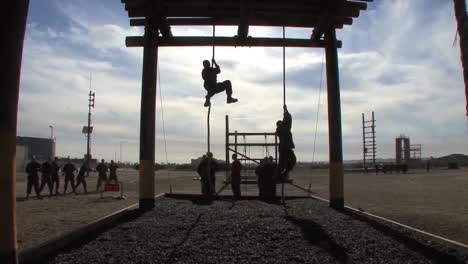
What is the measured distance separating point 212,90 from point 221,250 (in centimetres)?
429

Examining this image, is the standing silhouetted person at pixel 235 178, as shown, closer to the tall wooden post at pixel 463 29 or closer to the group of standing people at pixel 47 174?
the group of standing people at pixel 47 174

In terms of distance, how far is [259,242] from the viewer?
593 cm

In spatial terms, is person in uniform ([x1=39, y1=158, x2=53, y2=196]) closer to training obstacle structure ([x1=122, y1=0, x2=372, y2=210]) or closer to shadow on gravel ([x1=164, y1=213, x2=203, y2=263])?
training obstacle structure ([x1=122, y1=0, x2=372, y2=210])

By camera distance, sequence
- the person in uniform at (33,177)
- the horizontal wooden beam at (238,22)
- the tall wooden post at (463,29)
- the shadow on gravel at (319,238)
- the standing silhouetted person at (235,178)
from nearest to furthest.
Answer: the tall wooden post at (463,29) < the shadow on gravel at (319,238) < the horizontal wooden beam at (238,22) < the standing silhouetted person at (235,178) < the person in uniform at (33,177)

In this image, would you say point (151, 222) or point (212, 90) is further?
point (212, 90)

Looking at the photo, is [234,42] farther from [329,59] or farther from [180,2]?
[329,59]

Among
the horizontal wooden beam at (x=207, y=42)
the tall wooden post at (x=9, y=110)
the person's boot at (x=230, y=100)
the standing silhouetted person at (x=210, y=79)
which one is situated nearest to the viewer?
the tall wooden post at (x=9, y=110)

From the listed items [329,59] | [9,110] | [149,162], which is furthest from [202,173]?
[9,110]

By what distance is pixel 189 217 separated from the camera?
336 inches

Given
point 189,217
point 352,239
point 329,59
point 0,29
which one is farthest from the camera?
point 329,59

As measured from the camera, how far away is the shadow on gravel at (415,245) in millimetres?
4980

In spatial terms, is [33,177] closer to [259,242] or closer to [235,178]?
[235,178]

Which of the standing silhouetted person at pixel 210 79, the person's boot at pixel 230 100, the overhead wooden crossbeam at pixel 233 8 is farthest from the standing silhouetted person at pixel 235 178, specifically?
the overhead wooden crossbeam at pixel 233 8

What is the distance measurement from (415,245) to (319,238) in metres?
1.32
